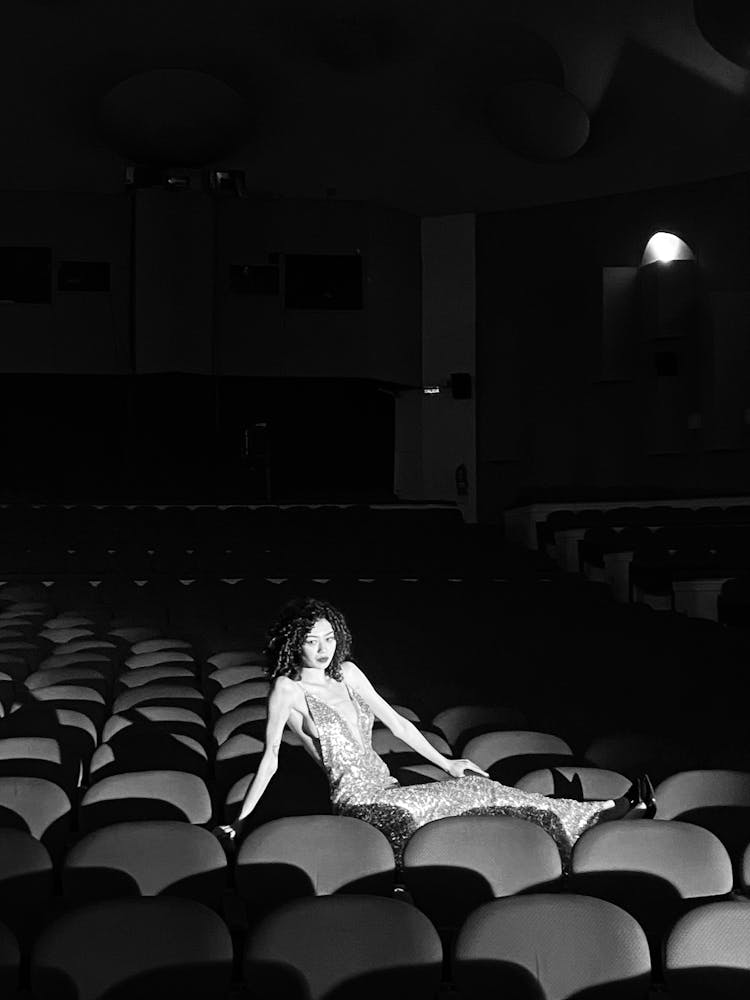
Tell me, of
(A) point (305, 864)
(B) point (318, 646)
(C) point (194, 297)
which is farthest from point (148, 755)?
(C) point (194, 297)

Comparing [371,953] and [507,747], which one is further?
[507,747]

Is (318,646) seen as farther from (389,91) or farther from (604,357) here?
(604,357)

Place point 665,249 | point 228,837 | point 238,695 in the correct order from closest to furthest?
point 228,837 < point 238,695 < point 665,249

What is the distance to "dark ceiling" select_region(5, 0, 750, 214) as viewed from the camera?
10336mm

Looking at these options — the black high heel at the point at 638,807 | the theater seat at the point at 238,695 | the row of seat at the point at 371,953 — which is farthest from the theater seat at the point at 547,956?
the theater seat at the point at 238,695

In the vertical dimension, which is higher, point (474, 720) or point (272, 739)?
point (272, 739)

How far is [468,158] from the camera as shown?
12.5 m

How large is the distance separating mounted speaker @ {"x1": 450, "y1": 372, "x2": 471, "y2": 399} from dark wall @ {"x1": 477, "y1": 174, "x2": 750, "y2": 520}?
19cm

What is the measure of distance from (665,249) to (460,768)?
10.2 metres

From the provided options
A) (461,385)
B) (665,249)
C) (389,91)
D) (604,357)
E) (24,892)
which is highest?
(389,91)

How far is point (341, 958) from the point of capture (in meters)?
2.33

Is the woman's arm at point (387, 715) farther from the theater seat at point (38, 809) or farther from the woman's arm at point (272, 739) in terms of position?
the theater seat at point (38, 809)

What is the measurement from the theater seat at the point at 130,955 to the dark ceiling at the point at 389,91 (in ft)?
30.3

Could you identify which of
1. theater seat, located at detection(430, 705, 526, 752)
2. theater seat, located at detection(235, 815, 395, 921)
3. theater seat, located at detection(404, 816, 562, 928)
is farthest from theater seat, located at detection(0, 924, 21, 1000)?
theater seat, located at detection(430, 705, 526, 752)
